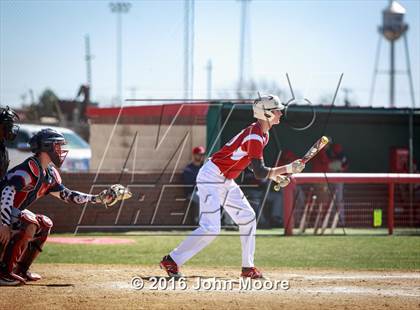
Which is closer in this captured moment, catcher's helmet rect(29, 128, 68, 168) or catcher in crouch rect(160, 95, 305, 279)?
catcher's helmet rect(29, 128, 68, 168)

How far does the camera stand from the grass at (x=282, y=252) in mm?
11609

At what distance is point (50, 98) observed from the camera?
30672mm

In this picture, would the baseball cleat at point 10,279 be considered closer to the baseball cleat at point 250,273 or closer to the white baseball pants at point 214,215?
the white baseball pants at point 214,215

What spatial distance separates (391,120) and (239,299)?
1432cm

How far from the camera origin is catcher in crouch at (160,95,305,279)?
883cm

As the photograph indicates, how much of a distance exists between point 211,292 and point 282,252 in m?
4.88

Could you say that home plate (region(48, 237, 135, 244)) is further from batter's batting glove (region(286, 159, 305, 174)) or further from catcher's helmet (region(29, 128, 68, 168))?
batter's batting glove (region(286, 159, 305, 174))

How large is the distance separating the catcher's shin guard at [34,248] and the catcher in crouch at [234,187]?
1.50 m

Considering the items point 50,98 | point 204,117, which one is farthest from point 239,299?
point 50,98

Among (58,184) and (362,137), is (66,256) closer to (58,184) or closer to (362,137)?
Result: (58,184)

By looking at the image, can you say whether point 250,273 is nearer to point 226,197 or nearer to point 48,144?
point 226,197

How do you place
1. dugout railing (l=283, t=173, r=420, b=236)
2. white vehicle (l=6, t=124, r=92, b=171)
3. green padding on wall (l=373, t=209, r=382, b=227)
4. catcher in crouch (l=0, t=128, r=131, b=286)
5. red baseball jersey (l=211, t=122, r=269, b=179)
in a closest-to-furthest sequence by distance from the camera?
1. catcher in crouch (l=0, t=128, r=131, b=286)
2. red baseball jersey (l=211, t=122, r=269, b=179)
3. dugout railing (l=283, t=173, r=420, b=236)
4. green padding on wall (l=373, t=209, r=382, b=227)
5. white vehicle (l=6, t=124, r=92, b=171)

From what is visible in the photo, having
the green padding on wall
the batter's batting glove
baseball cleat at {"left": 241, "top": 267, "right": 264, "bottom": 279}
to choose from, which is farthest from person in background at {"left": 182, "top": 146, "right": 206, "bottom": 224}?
the batter's batting glove

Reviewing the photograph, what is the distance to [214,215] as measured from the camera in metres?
8.88
